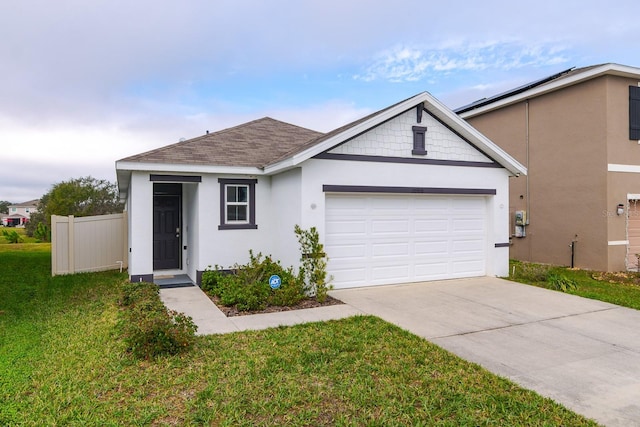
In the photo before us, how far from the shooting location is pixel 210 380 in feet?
14.4

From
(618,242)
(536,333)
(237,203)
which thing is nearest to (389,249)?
(237,203)

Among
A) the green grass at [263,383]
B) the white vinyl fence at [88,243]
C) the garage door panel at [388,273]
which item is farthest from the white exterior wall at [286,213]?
the white vinyl fence at [88,243]

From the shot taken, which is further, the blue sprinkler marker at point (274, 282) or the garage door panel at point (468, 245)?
the garage door panel at point (468, 245)

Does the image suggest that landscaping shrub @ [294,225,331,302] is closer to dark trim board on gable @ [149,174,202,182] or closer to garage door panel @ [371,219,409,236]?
garage door panel @ [371,219,409,236]

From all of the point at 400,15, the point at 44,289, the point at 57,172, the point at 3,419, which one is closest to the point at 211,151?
the point at 44,289

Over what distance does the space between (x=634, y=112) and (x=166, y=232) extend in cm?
1499

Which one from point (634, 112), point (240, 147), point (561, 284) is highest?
point (634, 112)

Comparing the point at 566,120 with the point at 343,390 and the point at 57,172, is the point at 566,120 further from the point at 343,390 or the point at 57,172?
the point at 57,172

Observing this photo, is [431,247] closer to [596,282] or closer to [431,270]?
[431,270]

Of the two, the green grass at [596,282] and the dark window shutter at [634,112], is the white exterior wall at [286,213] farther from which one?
the dark window shutter at [634,112]

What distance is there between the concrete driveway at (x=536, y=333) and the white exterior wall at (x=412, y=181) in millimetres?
1486

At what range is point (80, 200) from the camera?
112 ft

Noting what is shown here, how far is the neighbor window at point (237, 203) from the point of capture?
1005 cm

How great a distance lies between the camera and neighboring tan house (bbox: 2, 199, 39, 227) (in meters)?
83.6
